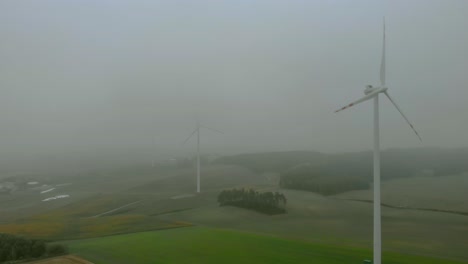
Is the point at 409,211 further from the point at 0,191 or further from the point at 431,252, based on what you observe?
the point at 0,191

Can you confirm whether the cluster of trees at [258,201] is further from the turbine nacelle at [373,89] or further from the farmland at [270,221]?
the turbine nacelle at [373,89]

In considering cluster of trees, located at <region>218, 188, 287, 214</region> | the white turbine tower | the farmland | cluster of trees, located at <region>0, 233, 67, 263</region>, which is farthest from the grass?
the white turbine tower

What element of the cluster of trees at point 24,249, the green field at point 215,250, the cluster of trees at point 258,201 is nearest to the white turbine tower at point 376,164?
the green field at point 215,250

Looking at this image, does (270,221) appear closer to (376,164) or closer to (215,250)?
(215,250)

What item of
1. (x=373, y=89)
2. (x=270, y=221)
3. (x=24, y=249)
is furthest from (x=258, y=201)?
(x=373, y=89)

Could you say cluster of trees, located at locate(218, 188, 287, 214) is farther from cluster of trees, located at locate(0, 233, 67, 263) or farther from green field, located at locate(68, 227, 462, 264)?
cluster of trees, located at locate(0, 233, 67, 263)
